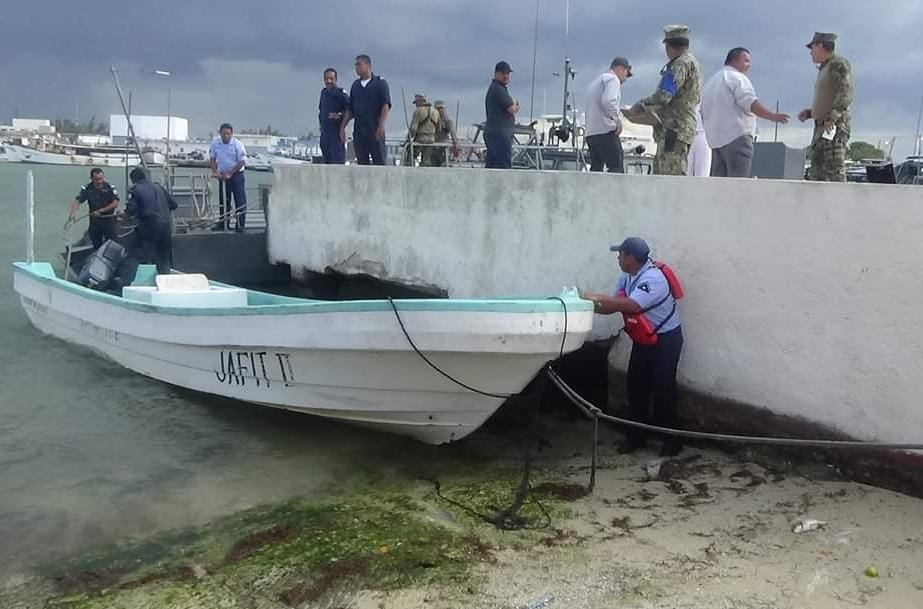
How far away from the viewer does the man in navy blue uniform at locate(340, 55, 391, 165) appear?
11141 millimetres

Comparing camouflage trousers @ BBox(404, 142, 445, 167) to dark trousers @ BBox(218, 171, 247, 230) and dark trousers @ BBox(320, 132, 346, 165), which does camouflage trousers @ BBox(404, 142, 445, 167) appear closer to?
dark trousers @ BBox(320, 132, 346, 165)

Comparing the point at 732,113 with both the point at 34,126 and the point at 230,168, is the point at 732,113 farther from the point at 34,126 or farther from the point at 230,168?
the point at 34,126

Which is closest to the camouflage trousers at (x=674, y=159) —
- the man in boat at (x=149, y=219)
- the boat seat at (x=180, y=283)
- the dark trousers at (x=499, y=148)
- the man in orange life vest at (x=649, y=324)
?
the man in orange life vest at (x=649, y=324)

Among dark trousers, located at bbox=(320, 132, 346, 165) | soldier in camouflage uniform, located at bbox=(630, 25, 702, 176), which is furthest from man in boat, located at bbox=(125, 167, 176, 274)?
soldier in camouflage uniform, located at bbox=(630, 25, 702, 176)

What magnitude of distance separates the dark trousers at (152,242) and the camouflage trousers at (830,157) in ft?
25.3

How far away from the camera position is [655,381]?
20.3 ft

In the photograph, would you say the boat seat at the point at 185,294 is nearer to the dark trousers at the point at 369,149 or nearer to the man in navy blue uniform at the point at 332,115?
the dark trousers at the point at 369,149

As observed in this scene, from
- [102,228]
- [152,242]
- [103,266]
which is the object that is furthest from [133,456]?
[102,228]

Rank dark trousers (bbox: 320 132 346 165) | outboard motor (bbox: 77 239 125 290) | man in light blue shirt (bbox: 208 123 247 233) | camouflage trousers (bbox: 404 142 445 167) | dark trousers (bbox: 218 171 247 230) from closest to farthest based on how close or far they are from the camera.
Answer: outboard motor (bbox: 77 239 125 290)
camouflage trousers (bbox: 404 142 445 167)
dark trousers (bbox: 320 132 346 165)
man in light blue shirt (bbox: 208 123 247 233)
dark trousers (bbox: 218 171 247 230)

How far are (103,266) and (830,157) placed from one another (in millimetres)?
8343

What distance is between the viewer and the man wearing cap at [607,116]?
8.37m

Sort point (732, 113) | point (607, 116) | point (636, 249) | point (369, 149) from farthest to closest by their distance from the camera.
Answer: point (369, 149), point (607, 116), point (732, 113), point (636, 249)

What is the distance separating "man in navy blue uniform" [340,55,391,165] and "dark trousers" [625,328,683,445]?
5970mm

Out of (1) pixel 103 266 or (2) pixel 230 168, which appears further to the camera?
(2) pixel 230 168
